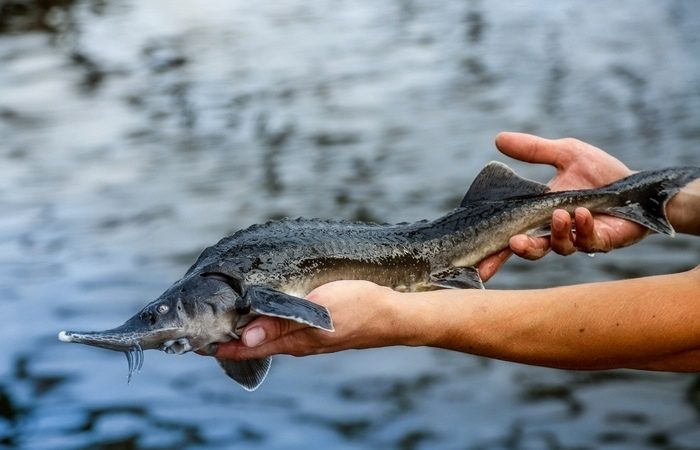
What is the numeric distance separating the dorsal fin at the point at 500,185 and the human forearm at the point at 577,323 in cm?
44

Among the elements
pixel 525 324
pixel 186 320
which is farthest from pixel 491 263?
pixel 186 320

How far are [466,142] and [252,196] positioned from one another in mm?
1829

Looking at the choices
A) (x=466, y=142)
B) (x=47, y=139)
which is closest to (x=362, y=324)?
(x=466, y=142)

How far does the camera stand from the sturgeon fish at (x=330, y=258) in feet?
7.47

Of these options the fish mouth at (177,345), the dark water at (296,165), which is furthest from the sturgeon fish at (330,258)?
the dark water at (296,165)

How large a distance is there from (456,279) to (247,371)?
0.66 meters

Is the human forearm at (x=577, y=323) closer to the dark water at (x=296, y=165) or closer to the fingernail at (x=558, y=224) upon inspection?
the fingernail at (x=558, y=224)

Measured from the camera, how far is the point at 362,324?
247cm

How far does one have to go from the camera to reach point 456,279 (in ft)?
9.27

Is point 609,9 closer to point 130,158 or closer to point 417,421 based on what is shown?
point 130,158

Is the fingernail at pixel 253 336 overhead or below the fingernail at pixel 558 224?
below

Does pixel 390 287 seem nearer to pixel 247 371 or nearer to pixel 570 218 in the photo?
pixel 247 371

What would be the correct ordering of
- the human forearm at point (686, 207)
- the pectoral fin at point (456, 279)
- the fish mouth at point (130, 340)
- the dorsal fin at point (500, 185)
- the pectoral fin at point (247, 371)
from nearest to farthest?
the fish mouth at point (130, 340) → the pectoral fin at point (247, 371) → the pectoral fin at point (456, 279) → the dorsal fin at point (500, 185) → the human forearm at point (686, 207)

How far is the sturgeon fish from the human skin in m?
0.08
